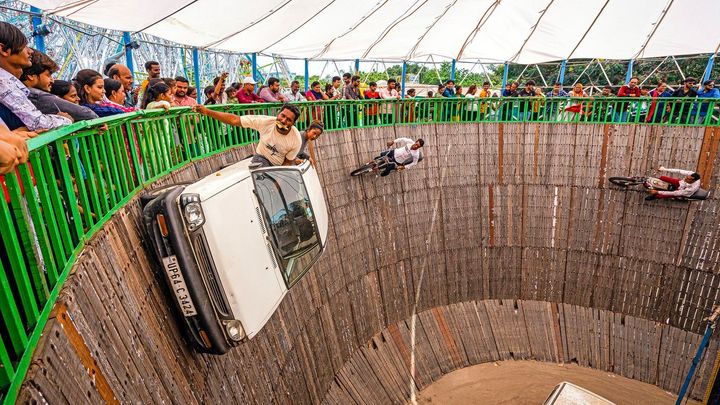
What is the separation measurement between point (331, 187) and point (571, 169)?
292 inches

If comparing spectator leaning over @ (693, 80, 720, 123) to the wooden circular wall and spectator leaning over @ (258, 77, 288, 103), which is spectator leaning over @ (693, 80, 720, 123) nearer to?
the wooden circular wall

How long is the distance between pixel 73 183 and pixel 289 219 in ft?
6.69

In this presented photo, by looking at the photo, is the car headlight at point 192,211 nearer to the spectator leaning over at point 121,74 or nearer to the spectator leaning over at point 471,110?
Result: the spectator leaning over at point 121,74

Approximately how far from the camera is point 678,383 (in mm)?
10164

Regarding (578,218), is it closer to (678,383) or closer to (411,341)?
(678,383)

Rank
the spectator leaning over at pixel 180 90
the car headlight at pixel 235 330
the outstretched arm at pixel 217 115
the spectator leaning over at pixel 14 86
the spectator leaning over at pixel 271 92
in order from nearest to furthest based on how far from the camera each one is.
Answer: the spectator leaning over at pixel 14 86
the car headlight at pixel 235 330
the outstretched arm at pixel 217 115
the spectator leaning over at pixel 180 90
the spectator leaning over at pixel 271 92

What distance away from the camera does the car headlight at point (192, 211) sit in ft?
10.7

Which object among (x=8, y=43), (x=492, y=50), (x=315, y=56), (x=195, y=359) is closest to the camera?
(x=8, y=43)

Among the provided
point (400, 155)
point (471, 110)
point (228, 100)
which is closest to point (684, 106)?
point (471, 110)

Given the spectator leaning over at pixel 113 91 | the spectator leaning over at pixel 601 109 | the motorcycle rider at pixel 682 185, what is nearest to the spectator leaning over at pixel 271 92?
the spectator leaning over at pixel 113 91

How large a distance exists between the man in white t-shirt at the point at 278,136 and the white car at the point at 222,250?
145 cm

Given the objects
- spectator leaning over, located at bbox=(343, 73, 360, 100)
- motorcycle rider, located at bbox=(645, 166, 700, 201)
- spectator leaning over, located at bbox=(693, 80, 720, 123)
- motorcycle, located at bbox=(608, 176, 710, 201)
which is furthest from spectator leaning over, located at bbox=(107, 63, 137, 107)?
spectator leaning over, located at bbox=(693, 80, 720, 123)

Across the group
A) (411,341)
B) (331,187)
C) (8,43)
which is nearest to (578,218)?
(411,341)

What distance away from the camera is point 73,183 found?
332cm
